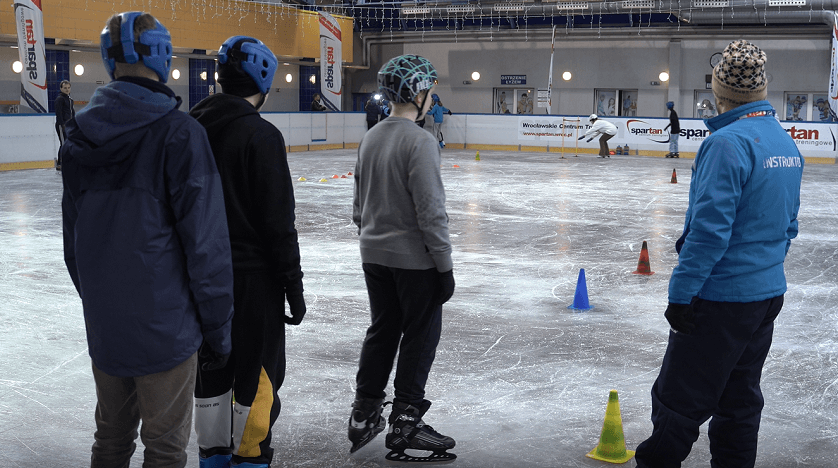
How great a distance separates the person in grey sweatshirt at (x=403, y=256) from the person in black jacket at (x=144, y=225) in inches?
47.7

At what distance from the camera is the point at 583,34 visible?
33.4 metres

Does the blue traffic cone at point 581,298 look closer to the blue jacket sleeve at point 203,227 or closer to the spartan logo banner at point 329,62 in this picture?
the blue jacket sleeve at point 203,227

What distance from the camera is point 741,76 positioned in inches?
122

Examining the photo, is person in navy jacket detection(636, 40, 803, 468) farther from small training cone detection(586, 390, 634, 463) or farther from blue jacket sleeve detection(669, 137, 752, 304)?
small training cone detection(586, 390, 634, 463)

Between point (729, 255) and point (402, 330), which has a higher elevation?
point (729, 255)

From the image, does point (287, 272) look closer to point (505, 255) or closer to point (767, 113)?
point (767, 113)

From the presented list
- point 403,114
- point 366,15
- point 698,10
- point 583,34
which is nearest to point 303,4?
point 366,15

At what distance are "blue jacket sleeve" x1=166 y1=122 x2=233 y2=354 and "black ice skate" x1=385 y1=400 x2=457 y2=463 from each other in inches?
55.9

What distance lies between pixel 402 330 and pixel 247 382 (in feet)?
3.13

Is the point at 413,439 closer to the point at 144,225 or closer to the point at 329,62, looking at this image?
the point at 144,225

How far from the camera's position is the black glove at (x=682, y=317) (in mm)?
3066

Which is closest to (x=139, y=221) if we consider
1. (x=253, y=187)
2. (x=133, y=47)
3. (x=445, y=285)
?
(x=133, y=47)

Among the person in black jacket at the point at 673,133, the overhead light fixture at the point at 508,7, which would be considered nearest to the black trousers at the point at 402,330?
the person in black jacket at the point at 673,133

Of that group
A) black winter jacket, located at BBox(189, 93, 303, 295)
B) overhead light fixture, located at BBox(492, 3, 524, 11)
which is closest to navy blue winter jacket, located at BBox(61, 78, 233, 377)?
black winter jacket, located at BBox(189, 93, 303, 295)
